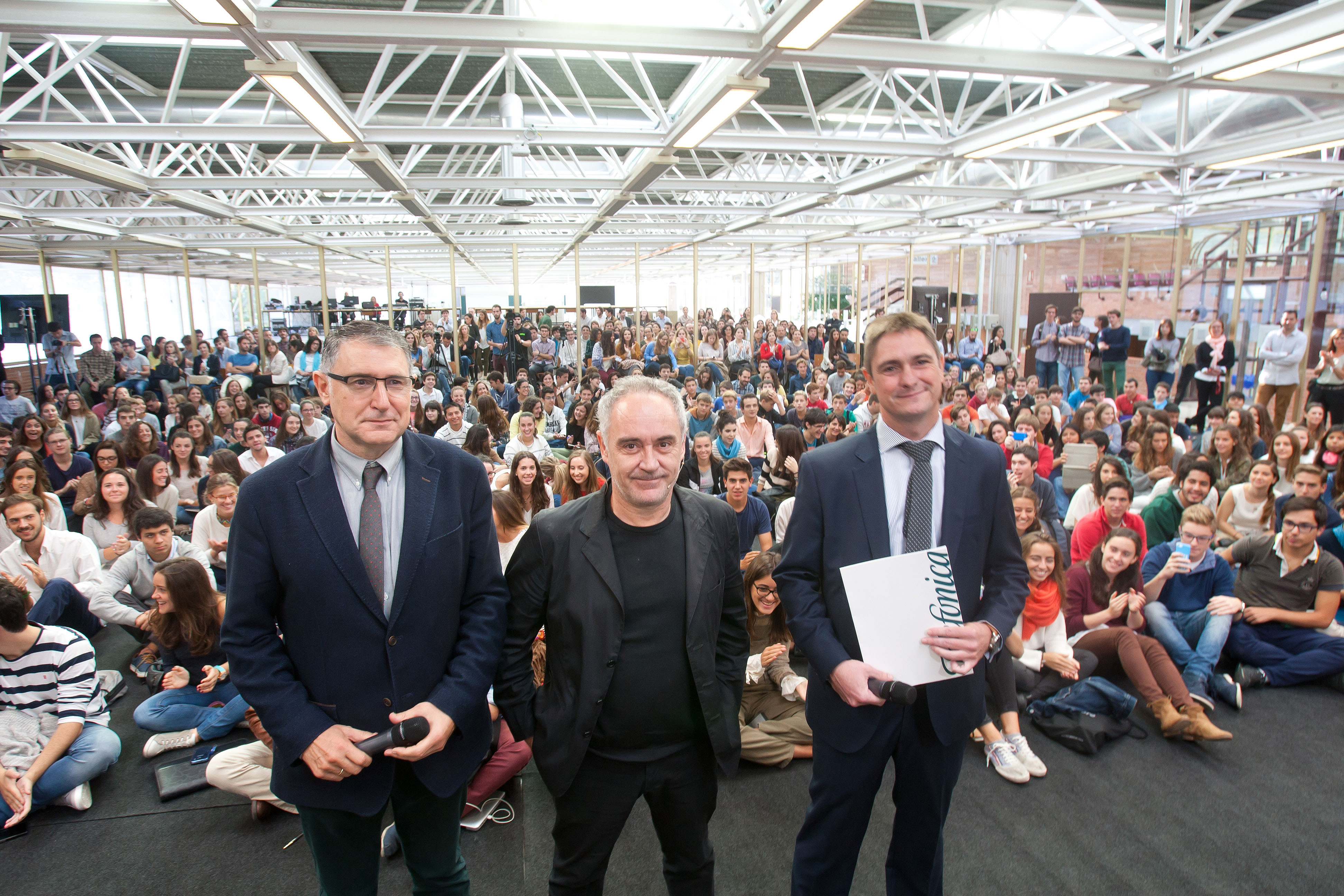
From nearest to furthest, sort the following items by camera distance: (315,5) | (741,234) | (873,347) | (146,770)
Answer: (873,347)
(146,770)
(315,5)
(741,234)

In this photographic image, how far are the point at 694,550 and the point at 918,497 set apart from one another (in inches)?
23.4

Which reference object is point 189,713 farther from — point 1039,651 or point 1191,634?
point 1191,634

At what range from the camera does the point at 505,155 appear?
7801 millimetres

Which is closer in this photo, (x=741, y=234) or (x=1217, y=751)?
(x=1217, y=751)

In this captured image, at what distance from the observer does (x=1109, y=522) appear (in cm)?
417

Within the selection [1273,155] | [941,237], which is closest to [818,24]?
[1273,155]

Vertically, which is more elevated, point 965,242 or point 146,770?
point 965,242

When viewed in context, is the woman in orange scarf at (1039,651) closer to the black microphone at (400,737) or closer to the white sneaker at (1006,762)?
the white sneaker at (1006,762)

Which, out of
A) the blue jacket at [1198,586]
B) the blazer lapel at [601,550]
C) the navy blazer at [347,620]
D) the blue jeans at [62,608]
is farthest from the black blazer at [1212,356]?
the blue jeans at [62,608]

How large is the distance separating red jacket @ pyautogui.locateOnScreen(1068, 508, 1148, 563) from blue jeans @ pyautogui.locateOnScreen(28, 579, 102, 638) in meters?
5.86


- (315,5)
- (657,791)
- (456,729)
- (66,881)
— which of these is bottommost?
(66,881)

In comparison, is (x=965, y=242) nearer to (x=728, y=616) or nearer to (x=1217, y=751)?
(x=1217, y=751)

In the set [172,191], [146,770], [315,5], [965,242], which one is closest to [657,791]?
[146,770]

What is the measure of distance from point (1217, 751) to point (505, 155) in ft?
26.0
